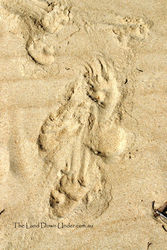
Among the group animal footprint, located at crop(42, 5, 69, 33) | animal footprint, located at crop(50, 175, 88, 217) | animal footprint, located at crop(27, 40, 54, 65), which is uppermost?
animal footprint, located at crop(42, 5, 69, 33)

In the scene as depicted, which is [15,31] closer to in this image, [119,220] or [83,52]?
[83,52]

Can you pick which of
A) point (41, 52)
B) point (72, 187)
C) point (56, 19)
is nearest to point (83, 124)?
point (72, 187)

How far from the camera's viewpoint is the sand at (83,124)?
75.8 inches

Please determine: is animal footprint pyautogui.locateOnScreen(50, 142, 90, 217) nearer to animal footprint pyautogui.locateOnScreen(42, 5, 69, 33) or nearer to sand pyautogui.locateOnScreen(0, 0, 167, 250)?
sand pyautogui.locateOnScreen(0, 0, 167, 250)

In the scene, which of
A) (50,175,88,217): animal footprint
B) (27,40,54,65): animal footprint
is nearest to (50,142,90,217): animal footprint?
(50,175,88,217): animal footprint

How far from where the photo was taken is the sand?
1.92m

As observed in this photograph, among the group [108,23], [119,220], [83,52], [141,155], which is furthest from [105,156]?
[108,23]

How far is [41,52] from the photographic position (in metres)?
2.10

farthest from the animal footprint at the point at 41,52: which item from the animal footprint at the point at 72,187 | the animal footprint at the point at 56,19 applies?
the animal footprint at the point at 72,187

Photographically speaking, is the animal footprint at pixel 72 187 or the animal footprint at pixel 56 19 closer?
the animal footprint at pixel 72 187

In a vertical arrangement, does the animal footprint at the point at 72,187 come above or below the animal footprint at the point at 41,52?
below

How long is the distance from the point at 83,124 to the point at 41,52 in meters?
0.60

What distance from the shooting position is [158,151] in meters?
1.95

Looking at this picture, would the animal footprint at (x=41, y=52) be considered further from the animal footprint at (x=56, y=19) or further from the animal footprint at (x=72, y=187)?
the animal footprint at (x=72, y=187)
